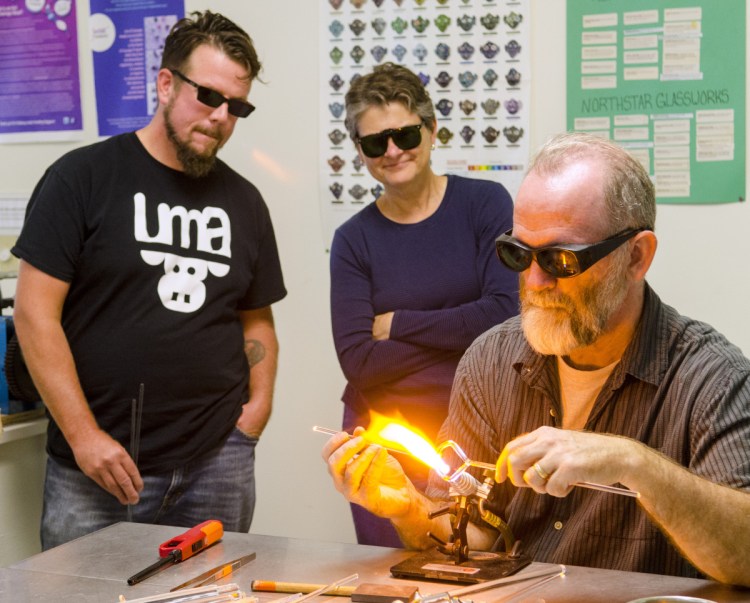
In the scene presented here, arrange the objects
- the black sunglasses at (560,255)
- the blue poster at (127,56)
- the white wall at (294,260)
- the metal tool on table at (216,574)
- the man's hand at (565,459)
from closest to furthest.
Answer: the man's hand at (565,459)
the metal tool on table at (216,574)
the black sunglasses at (560,255)
the white wall at (294,260)
the blue poster at (127,56)

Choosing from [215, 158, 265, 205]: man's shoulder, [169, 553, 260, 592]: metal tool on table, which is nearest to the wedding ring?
[169, 553, 260, 592]: metal tool on table

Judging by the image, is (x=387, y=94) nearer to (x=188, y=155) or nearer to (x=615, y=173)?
(x=188, y=155)

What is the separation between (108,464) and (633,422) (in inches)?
64.9

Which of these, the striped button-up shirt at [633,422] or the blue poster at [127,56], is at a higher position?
the blue poster at [127,56]

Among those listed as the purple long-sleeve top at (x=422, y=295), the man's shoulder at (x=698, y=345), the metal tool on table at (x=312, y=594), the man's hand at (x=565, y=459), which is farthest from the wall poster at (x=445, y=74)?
the metal tool on table at (x=312, y=594)

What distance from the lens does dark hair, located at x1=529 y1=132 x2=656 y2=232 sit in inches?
84.1

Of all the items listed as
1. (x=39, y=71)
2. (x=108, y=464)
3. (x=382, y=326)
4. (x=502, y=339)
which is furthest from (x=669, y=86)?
(x=39, y=71)

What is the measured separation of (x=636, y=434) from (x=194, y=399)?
5.21 feet

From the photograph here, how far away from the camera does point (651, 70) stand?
383 cm

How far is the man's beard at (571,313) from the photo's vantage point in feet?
6.95

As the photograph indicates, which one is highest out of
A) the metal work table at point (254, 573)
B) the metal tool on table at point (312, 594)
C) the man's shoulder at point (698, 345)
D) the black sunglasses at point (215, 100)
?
the black sunglasses at point (215, 100)

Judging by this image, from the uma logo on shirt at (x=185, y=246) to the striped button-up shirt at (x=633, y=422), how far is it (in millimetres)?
1212

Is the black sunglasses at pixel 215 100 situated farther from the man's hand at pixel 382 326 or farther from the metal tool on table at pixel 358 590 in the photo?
the metal tool on table at pixel 358 590

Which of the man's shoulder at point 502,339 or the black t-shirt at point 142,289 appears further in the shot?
the black t-shirt at point 142,289
